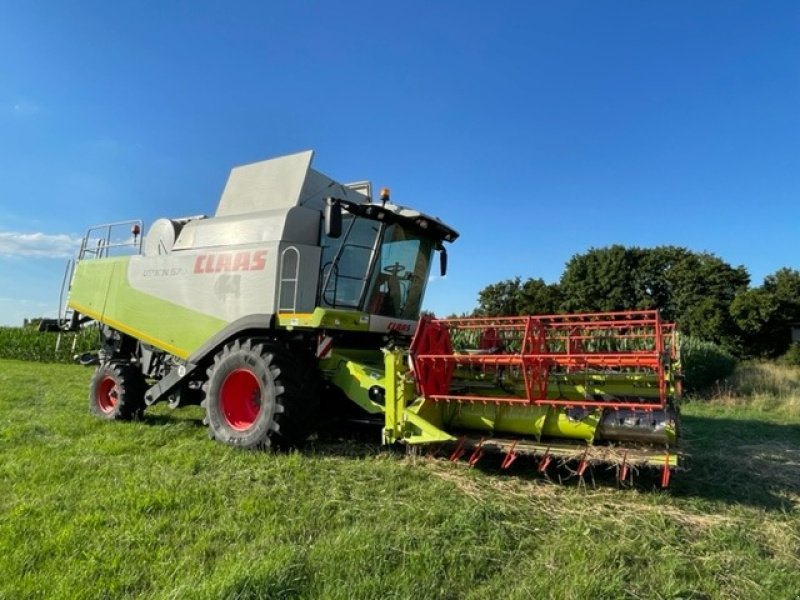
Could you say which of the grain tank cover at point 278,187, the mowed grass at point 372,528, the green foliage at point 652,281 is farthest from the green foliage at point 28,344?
the green foliage at point 652,281

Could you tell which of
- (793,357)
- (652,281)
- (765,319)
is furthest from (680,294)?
(793,357)

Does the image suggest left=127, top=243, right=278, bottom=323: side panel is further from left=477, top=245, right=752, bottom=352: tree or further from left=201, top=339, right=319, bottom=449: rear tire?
left=477, top=245, right=752, bottom=352: tree

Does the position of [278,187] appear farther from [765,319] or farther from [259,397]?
[765,319]

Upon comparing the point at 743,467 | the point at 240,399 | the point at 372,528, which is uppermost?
the point at 240,399

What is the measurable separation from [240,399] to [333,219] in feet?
7.25

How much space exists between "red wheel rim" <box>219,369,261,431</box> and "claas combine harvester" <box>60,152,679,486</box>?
0.6 inches

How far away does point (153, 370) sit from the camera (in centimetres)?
789

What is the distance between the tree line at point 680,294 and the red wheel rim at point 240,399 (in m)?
36.3

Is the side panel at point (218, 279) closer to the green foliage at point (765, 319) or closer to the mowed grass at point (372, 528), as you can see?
the mowed grass at point (372, 528)

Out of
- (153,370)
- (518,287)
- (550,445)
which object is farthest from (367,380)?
(518,287)

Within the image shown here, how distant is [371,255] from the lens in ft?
20.9

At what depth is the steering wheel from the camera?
6598mm

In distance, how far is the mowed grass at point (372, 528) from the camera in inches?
111

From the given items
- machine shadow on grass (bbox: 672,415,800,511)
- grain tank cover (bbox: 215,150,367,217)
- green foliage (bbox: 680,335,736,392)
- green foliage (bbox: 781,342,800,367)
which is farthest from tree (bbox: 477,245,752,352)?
grain tank cover (bbox: 215,150,367,217)
